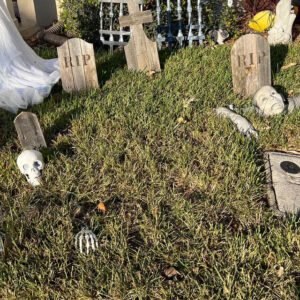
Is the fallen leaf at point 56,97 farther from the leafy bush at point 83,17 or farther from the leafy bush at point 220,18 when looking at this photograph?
the leafy bush at point 220,18

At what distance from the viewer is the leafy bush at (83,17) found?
22.3ft

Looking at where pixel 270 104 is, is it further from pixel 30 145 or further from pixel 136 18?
pixel 30 145

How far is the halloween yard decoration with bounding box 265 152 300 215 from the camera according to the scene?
256 cm

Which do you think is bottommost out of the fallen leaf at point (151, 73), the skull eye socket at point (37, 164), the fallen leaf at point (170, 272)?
the fallen leaf at point (170, 272)

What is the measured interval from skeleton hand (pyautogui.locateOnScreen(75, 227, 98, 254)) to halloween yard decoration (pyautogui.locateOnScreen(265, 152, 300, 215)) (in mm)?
1261

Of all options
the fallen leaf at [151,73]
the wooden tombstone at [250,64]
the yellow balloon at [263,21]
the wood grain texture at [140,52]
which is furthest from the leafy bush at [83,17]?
the wooden tombstone at [250,64]

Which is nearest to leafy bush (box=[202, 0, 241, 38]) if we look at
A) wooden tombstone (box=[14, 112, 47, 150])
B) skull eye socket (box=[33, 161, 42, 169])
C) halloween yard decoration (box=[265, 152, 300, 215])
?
halloween yard decoration (box=[265, 152, 300, 215])

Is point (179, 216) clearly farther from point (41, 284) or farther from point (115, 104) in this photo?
point (115, 104)

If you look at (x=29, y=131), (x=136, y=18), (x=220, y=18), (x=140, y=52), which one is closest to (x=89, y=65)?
(x=140, y=52)

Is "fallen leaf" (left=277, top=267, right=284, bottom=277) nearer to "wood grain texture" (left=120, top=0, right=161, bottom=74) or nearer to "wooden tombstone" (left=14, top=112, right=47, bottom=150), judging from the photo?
"wooden tombstone" (left=14, top=112, right=47, bottom=150)

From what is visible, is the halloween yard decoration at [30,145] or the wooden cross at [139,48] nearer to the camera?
the halloween yard decoration at [30,145]

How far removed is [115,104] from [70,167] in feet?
4.06

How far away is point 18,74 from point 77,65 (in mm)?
926

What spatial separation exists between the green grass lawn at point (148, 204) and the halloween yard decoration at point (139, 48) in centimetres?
86
